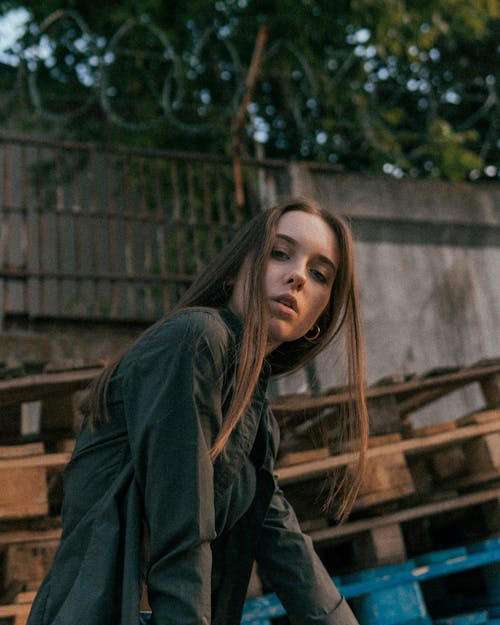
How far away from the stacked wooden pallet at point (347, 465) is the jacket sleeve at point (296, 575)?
80 cm

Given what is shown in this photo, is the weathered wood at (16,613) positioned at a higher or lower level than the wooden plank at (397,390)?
lower

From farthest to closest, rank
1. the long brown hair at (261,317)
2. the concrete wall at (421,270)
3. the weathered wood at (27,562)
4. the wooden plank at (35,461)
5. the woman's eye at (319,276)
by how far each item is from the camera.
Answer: the concrete wall at (421,270) → the wooden plank at (35,461) → the weathered wood at (27,562) → the woman's eye at (319,276) → the long brown hair at (261,317)

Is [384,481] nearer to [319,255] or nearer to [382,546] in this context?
[382,546]

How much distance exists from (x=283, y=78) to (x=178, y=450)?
622cm

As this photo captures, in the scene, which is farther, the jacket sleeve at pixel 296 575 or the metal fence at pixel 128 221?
the metal fence at pixel 128 221

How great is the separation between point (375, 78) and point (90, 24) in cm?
293

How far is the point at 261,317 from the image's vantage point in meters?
2.00

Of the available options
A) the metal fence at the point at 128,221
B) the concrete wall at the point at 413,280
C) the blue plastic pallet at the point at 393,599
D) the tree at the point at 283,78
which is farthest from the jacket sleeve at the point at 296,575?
the tree at the point at 283,78

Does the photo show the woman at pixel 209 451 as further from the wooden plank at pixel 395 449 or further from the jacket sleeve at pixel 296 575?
the wooden plank at pixel 395 449

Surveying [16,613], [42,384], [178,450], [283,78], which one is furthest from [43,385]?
[283,78]

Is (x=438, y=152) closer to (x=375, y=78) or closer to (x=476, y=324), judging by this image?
(x=375, y=78)

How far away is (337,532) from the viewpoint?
3.05 metres

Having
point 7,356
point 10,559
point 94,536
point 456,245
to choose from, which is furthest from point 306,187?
point 94,536

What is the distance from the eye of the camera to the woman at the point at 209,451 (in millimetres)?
1618
